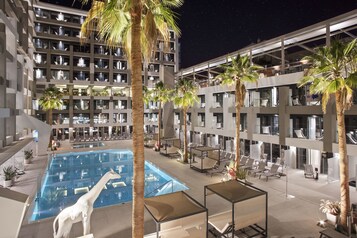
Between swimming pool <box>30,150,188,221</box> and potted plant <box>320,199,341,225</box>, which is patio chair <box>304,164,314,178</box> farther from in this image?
swimming pool <box>30,150,188,221</box>

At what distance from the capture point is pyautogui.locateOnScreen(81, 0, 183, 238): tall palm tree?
598 centimetres

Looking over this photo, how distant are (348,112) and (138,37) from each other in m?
16.0

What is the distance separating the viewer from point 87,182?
59.6 feet


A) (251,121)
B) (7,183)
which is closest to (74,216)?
(7,183)

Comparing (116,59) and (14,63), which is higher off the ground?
(116,59)

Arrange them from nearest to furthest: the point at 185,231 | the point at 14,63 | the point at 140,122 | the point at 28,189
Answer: the point at 140,122
the point at 185,231
the point at 28,189
the point at 14,63

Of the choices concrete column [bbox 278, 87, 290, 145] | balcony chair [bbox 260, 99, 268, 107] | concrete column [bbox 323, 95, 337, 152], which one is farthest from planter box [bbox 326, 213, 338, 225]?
balcony chair [bbox 260, 99, 268, 107]

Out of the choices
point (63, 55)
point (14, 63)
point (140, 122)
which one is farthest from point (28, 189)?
point (63, 55)

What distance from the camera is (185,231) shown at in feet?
26.1

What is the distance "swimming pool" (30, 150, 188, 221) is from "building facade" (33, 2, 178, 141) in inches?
700

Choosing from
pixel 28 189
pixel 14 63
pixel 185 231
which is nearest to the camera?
pixel 185 231

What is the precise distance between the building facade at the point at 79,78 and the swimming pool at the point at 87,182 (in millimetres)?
17776

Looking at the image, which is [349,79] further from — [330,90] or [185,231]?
[185,231]

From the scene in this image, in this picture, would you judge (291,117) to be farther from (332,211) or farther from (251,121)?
(332,211)
